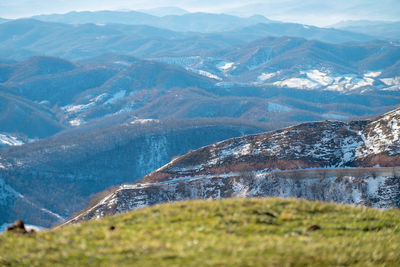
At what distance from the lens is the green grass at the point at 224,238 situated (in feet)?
72.8

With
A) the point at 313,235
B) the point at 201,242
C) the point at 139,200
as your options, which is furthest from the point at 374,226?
the point at 139,200

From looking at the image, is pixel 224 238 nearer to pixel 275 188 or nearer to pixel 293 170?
pixel 275 188

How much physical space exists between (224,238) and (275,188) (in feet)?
318

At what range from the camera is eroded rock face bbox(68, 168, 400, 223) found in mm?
108375

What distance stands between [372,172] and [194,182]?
48.2 meters

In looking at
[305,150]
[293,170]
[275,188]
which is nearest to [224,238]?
[275,188]

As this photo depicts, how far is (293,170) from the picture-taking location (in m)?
134

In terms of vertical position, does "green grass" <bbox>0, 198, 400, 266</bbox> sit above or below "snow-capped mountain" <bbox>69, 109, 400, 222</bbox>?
above

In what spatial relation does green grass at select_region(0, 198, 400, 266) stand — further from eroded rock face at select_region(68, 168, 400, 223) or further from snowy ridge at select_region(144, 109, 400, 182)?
snowy ridge at select_region(144, 109, 400, 182)

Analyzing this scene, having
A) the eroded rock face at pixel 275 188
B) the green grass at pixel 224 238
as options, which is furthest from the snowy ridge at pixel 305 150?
the green grass at pixel 224 238

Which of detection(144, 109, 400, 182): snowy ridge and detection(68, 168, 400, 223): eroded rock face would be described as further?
detection(144, 109, 400, 182): snowy ridge

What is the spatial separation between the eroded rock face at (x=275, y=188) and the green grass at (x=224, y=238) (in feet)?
251

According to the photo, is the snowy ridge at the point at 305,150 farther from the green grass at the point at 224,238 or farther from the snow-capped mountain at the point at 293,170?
the green grass at the point at 224,238

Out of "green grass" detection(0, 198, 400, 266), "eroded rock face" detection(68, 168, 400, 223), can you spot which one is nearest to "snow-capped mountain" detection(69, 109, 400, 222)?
"eroded rock face" detection(68, 168, 400, 223)
